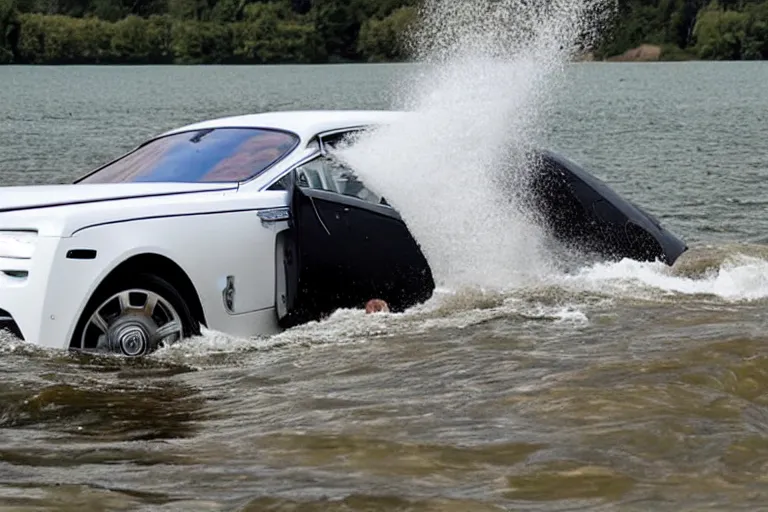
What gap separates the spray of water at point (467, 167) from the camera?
8367 millimetres

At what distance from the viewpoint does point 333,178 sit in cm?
795

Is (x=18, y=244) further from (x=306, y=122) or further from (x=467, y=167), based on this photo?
(x=467, y=167)

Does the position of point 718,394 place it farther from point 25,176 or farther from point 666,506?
point 25,176

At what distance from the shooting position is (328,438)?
5355 mm

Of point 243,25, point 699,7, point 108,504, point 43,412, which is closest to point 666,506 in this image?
point 108,504

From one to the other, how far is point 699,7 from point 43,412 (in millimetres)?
97639

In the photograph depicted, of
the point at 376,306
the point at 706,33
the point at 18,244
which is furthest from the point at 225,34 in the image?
the point at 18,244

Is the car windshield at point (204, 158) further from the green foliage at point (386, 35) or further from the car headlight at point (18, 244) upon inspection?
the green foliage at point (386, 35)

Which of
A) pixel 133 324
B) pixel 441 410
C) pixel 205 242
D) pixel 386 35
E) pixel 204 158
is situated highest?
pixel 204 158

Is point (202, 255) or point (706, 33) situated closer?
point (202, 255)

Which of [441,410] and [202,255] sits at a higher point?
[202,255]

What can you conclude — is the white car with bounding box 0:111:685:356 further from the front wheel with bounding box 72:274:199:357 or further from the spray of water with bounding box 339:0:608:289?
the spray of water with bounding box 339:0:608:289

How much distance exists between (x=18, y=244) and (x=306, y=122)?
2.33 metres

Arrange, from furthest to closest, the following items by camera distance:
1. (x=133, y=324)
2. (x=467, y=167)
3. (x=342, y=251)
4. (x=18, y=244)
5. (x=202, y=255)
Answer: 1. (x=467, y=167)
2. (x=342, y=251)
3. (x=202, y=255)
4. (x=133, y=324)
5. (x=18, y=244)
